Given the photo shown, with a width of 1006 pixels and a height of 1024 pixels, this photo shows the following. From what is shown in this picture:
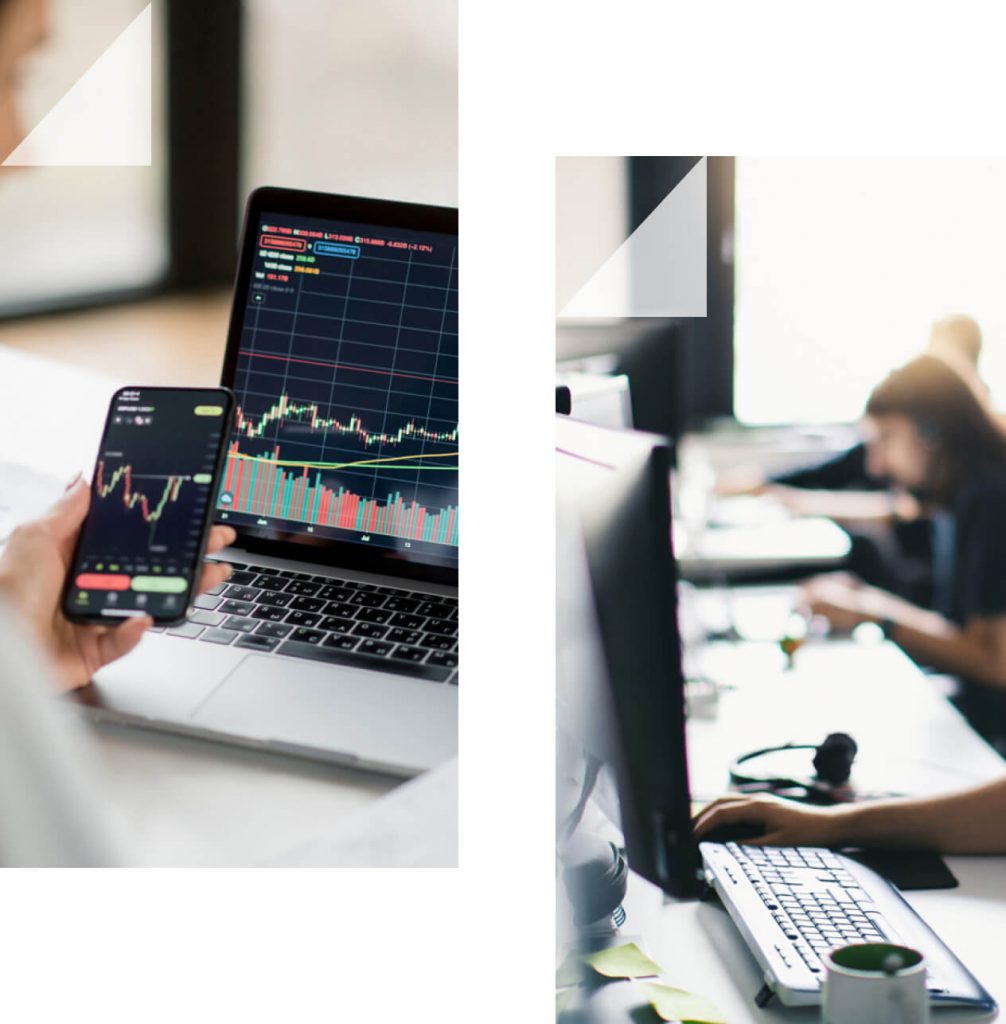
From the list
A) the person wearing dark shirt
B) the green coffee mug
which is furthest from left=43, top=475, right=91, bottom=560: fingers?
the person wearing dark shirt

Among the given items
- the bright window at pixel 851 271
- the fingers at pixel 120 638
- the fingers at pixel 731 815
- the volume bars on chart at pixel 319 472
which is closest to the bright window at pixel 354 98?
the volume bars on chart at pixel 319 472

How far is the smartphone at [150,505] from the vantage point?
1.10 meters

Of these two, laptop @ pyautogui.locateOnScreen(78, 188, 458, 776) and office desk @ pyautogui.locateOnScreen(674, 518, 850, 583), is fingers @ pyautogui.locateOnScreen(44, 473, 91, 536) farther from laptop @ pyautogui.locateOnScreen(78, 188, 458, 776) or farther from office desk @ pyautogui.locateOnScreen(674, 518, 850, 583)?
office desk @ pyautogui.locateOnScreen(674, 518, 850, 583)

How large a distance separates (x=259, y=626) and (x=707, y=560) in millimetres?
997

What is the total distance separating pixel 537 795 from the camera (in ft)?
3.92

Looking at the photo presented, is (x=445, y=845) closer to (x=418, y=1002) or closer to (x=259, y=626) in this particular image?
(x=418, y=1002)

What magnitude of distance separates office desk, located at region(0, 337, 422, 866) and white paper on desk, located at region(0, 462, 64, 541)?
0.7 inches

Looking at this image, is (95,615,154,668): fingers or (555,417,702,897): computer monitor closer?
(555,417,702,897): computer monitor

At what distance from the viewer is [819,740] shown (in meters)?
1.36

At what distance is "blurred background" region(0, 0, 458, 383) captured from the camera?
1.11 m

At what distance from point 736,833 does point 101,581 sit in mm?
738

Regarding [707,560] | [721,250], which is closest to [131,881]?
[721,250]

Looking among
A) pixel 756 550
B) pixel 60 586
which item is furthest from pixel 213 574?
pixel 756 550
